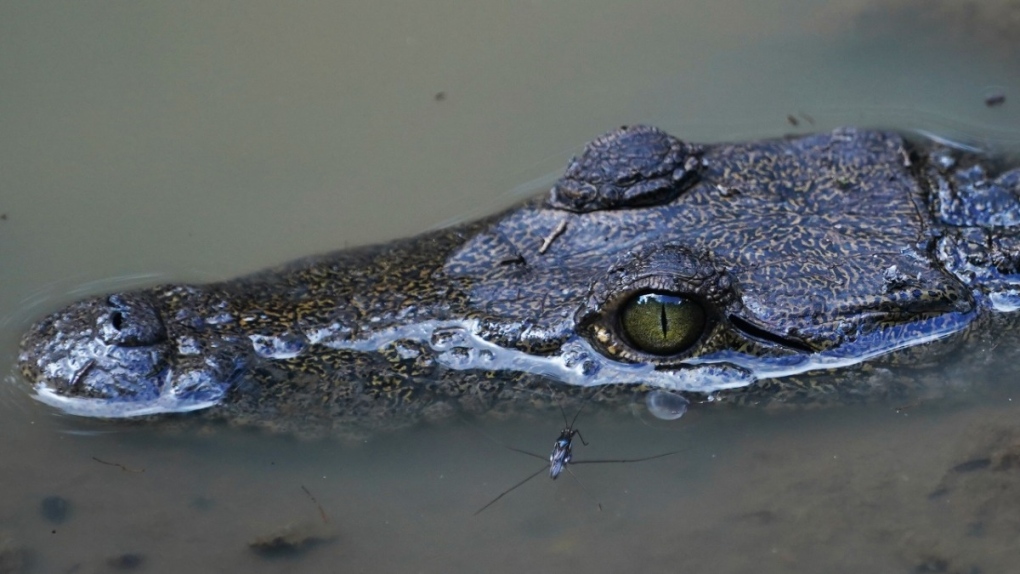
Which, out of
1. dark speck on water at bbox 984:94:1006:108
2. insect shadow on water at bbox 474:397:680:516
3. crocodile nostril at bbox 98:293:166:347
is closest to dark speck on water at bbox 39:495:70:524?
crocodile nostril at bbox 98:293:166:347

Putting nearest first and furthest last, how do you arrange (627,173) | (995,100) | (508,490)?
(508,490) < (627,173) < (995,100)

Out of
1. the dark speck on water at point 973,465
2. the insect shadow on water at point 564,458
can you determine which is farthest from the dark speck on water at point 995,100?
the insect shadow on water at point 564,458

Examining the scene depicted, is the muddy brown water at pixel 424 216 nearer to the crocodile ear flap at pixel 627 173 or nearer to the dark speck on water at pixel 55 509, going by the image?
the dark speck on water at pixel 55 509

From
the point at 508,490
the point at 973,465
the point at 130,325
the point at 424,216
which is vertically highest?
the point at 130,325

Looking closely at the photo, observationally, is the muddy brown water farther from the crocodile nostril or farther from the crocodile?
the crocodile nostril

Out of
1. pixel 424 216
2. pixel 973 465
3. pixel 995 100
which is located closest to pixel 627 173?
pixel 424 216

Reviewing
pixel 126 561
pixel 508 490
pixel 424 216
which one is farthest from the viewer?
pixel 424 216

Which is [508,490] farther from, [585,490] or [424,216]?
[424,216]
